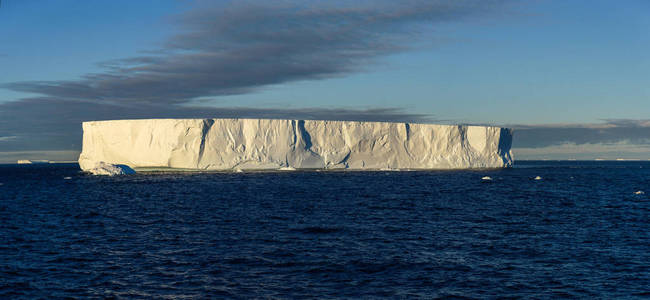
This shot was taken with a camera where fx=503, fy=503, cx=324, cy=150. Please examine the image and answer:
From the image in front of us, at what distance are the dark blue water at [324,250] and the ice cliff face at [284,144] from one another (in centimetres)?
2054

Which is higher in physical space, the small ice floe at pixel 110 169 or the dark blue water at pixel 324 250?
the dark blue water at pixel 324 250

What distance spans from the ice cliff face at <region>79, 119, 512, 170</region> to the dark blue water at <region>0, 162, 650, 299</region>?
809 inches

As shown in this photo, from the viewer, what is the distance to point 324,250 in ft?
36.5

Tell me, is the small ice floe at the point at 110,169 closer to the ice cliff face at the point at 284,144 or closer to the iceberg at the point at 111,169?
the iceberg at the point at 111,169

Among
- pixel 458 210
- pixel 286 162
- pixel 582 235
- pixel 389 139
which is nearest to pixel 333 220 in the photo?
pixel 458 210

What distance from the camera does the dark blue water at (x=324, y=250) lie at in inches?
328

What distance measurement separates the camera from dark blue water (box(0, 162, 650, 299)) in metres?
8.34

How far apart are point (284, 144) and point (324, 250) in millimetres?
32135

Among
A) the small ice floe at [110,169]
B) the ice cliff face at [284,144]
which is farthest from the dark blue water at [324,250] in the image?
the small ice floe at [110,169]

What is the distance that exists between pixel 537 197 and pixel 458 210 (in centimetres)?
788

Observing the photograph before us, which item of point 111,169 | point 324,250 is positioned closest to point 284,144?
point 111,169

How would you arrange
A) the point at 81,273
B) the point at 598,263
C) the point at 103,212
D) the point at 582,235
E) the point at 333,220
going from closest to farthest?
the point at 81,273 < the point at 598,263 < the point at 582,235 < the point at 333,220 < the point at 103,212

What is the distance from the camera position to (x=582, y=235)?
13305 mm

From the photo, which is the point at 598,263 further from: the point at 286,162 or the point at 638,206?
the point at 286,162
